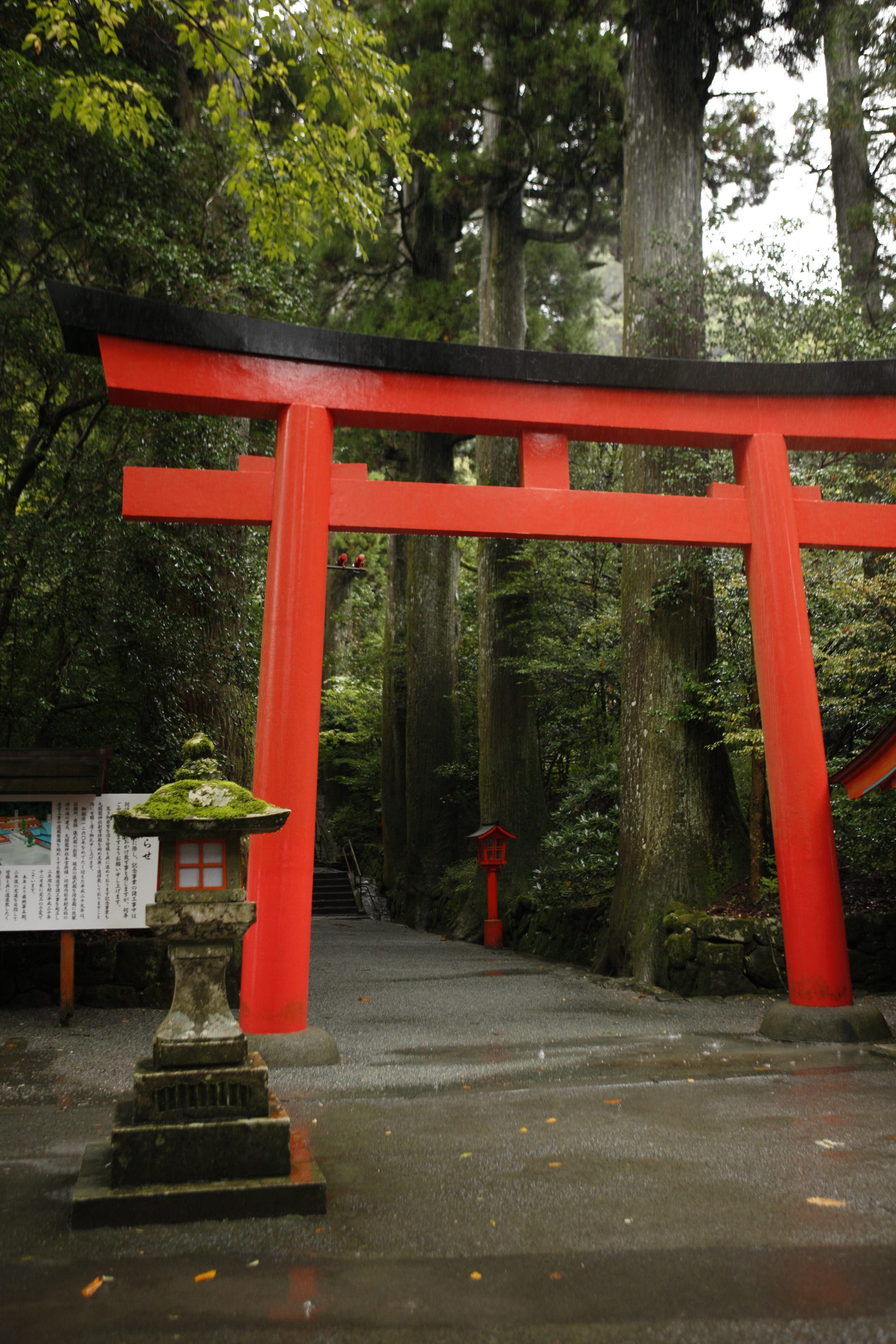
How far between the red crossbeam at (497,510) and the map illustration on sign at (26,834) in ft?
7.09

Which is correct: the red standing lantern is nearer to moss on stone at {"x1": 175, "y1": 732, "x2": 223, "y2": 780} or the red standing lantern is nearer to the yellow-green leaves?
the yellow-green leaves

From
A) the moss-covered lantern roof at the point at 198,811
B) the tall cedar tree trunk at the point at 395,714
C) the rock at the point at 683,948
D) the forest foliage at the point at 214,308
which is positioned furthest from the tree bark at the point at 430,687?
the moss-covered lantern roof at the point at 198,811

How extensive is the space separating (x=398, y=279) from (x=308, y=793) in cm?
1598

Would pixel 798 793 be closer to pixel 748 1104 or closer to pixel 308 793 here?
pixel 748 1104

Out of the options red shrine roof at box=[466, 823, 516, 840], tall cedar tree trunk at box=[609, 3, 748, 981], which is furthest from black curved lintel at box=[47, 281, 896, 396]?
red shrine roof at box=[466, 823, 516, 840]

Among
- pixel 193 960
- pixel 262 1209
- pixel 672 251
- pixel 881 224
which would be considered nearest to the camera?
pixel 262 1209

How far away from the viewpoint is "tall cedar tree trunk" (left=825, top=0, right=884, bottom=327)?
988 cm

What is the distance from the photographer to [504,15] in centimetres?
1091

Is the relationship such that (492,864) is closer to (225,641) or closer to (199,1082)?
(225,641)

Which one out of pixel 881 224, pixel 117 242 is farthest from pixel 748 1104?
pixel 881 224

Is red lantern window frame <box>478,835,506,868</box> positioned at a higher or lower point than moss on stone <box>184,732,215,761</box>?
lower

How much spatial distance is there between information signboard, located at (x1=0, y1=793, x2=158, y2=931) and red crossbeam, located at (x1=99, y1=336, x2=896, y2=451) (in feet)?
8.88

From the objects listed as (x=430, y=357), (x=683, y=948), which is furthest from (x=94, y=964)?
(x=430, y=357)

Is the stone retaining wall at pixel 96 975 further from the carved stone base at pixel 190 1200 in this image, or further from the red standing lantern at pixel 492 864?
the red standing lantern at pixel 492 864
